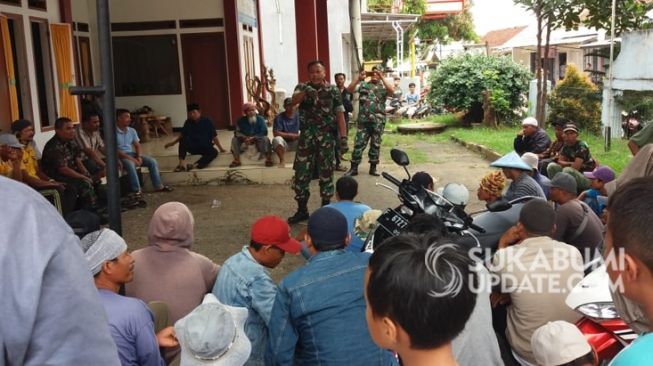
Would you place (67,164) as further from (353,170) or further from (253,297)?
(253,297)

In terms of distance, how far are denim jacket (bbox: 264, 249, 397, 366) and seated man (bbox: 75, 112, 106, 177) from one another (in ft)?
18.6

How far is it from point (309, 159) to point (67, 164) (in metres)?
2.73

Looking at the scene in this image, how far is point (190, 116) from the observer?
32.5 ft

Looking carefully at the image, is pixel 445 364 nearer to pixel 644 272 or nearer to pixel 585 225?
pixel 644 272

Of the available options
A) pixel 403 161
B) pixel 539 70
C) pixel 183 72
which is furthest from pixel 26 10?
pixel 539 70

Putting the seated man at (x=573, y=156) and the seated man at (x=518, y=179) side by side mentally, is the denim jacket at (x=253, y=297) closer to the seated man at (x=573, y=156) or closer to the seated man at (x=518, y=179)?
the seated man at (x=518, y=179)

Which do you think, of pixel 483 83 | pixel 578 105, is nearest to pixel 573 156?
pixel 578 105

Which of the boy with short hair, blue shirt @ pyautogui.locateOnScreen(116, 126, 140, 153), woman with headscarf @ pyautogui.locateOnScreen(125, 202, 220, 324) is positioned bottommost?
woman with headscarf @ pyautogui.locateOnScreen(125, 202, 220, 324)

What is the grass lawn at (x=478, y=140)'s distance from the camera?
426 inches

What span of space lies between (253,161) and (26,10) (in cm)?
388

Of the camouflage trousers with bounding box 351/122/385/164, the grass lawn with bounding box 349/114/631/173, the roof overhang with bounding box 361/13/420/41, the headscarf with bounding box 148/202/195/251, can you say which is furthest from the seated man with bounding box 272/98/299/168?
the roof overhang with bounding box 361/13/420/41

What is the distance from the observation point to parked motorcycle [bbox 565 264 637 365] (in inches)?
111

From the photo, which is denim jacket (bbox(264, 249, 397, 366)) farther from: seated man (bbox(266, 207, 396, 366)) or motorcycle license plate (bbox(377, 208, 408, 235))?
motorcycle license plate (bbox(377, 208, 408, 235))

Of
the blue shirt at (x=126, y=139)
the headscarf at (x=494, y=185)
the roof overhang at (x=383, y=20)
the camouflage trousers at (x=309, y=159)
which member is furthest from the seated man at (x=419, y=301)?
the roof overhang at (x=383, y=20)
